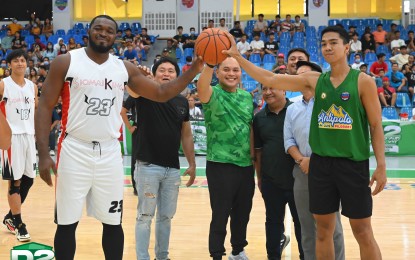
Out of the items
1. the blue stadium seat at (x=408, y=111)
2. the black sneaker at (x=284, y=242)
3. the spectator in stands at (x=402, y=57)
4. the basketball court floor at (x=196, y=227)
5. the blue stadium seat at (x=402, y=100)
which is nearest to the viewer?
the black sneaker at (x=284, y=242)

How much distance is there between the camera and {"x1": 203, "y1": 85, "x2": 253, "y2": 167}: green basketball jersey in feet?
17.1

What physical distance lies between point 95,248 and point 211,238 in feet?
4.82

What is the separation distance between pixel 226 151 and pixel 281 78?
930mm

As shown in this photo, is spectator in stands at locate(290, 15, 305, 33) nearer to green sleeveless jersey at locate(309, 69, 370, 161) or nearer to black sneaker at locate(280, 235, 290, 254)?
black sneaker at locate(280, 235, 290, 254)

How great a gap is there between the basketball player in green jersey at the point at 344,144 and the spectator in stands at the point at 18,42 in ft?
62.1

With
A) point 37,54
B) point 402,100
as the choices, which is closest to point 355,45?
point 402,100

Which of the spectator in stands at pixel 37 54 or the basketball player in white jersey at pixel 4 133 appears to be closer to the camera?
the basketball player in white jersey at pixel 4 133

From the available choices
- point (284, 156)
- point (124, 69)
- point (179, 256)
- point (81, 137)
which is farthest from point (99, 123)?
point (179, 256)

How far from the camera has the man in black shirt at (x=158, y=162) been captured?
5109 mm

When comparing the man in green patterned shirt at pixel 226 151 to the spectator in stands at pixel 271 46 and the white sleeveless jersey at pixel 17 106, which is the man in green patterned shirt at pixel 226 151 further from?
the spectator in stands at pixel 271 46

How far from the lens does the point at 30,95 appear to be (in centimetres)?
699

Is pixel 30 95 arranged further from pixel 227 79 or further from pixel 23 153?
pixel 227 79

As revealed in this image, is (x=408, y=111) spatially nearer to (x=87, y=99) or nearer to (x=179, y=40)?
(x=179, y=40)

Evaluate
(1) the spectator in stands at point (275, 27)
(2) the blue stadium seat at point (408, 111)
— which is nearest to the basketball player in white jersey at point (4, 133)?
(2) the blue stadium seat at point (408, 111)
